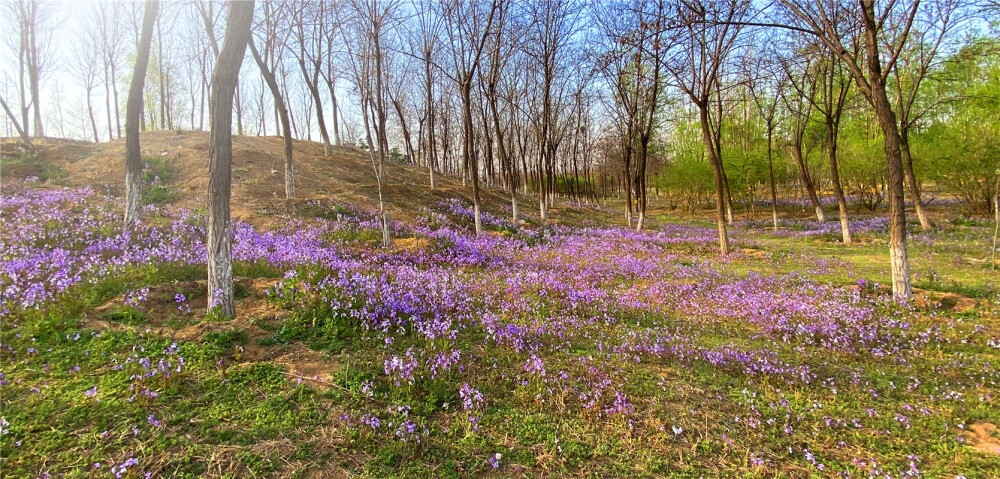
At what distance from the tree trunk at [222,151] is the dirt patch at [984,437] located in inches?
341

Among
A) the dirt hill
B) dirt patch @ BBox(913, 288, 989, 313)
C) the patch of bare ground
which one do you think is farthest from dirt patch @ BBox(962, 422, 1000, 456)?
the dirt hill

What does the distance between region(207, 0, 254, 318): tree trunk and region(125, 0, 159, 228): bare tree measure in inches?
251

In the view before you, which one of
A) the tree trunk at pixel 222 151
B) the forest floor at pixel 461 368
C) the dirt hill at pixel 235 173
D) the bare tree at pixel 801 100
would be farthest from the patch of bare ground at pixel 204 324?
the bare tree at pixel 801 100

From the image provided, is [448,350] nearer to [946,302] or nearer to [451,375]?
[451,375]

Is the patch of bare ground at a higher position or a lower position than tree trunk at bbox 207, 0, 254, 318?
lower

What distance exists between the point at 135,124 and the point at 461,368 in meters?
10.9

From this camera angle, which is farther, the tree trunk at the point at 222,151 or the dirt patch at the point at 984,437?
the tree trunk at the point at 222,151

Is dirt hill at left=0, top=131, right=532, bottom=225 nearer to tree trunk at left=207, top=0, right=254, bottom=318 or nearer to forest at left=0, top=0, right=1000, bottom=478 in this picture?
forest at left=0, top=0, right=1000, bottom=478

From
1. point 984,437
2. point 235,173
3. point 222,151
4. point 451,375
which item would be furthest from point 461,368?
point 235,173

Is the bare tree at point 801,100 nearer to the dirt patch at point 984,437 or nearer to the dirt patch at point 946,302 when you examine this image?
the dirt patch at point 946,302

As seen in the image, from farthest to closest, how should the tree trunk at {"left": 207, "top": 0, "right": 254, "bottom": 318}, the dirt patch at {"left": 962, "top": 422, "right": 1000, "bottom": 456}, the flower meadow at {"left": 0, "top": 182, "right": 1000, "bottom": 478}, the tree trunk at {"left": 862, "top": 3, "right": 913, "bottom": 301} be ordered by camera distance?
the tree trunk at {"left": 862, "top": 3, "right": 913, "bottom": 301} → the tree trunk at {"left": 207, "top": 0, "right": 254, "bottom": 318} → the dirt patch at {"left": 962, "top": 422, "right": 1000, "bottom": 456} → the flower meadow at {"left": 0, "top": 182, "right": 1000, "bottom": 478}

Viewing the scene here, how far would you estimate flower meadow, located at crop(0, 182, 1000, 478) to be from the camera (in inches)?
128

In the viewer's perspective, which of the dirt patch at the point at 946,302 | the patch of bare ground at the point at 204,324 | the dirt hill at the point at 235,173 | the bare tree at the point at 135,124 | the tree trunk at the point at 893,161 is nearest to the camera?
the patch of bare ground at the point at 204,324

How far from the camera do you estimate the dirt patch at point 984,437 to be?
3.57 meters
